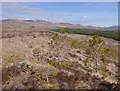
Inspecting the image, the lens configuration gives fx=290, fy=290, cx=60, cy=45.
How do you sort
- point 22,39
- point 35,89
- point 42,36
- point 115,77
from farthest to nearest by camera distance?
point 42,36 → point 22,39 → point 115,77 → point 35,89

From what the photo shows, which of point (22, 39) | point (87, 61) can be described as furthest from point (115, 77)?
point (22, 39)

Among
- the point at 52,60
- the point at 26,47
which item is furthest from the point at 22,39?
the point at 52,60

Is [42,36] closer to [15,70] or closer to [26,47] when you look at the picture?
[26,47]

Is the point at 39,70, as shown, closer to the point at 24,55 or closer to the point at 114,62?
the point at 24,55

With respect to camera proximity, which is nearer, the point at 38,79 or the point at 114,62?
the point at 38,79

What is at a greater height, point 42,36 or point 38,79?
point 42,36

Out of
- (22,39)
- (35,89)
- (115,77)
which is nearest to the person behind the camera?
(35,89)
